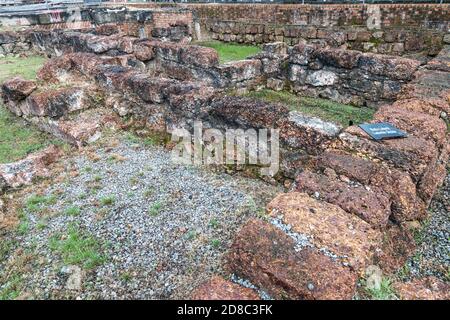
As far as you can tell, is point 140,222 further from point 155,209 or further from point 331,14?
point 331,14

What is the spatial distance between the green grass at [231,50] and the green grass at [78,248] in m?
8.86

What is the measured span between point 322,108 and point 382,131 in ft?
13.0

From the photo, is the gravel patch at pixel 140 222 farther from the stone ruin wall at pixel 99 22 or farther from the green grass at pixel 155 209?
the stone ruin wall at pixel 99 22

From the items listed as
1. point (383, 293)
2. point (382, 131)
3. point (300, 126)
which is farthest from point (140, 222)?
point (382, 131)

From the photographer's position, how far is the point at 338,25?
1245cm

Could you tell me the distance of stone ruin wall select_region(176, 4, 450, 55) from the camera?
10484 millimetres

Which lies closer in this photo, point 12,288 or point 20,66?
point 12,288

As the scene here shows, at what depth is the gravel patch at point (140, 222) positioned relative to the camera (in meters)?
3.26

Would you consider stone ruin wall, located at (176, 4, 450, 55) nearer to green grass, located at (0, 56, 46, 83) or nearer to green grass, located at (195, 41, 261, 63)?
green grass, located at (195, 41, 261, 63)

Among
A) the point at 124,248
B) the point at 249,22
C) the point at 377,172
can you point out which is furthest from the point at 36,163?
the point at 249,22

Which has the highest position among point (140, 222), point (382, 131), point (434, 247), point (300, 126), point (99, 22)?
point (99, 22)

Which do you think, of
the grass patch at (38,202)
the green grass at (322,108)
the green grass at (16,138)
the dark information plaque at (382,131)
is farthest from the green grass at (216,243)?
the green grass at (16,138)

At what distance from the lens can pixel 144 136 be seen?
6422 mm
